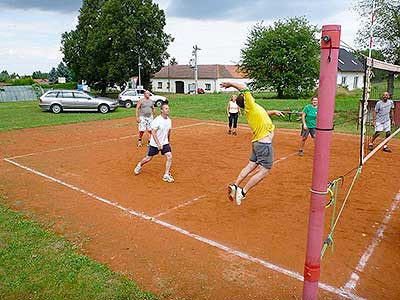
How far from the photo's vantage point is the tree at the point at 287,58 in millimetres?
35188

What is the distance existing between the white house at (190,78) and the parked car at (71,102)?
42.5 metres

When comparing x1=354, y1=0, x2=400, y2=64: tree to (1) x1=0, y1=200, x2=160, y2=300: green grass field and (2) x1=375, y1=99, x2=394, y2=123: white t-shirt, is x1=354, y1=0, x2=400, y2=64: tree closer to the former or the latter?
(2) x1=375, y1=99, x2=394, y2=123: white t-shirt

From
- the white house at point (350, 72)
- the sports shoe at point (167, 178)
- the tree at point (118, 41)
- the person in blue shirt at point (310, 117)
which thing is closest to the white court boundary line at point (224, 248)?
the sports shoe at point (167, 178)

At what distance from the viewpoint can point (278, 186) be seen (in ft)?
25.4

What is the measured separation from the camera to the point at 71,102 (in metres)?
23.3

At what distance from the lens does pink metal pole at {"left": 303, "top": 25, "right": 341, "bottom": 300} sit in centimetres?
252

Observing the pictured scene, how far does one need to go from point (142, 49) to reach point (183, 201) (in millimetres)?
31949

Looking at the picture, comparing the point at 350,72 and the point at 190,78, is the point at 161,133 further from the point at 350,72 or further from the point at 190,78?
the point at 190,78

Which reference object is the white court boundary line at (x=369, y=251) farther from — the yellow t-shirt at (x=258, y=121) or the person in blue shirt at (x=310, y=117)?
the person in blue shirt at (x=310, y=117)

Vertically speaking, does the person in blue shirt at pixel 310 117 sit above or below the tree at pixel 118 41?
below

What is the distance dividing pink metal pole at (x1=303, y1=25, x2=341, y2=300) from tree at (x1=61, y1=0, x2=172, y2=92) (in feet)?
113

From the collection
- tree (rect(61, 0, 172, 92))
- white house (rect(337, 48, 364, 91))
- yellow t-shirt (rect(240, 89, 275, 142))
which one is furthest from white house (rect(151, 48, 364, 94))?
yellow t-shirt (rect(240, 89, 275, 142))

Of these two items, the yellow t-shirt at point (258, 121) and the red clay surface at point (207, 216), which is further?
the yellow t-shirt at point (258, 121)

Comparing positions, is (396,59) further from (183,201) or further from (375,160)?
(183,201)
